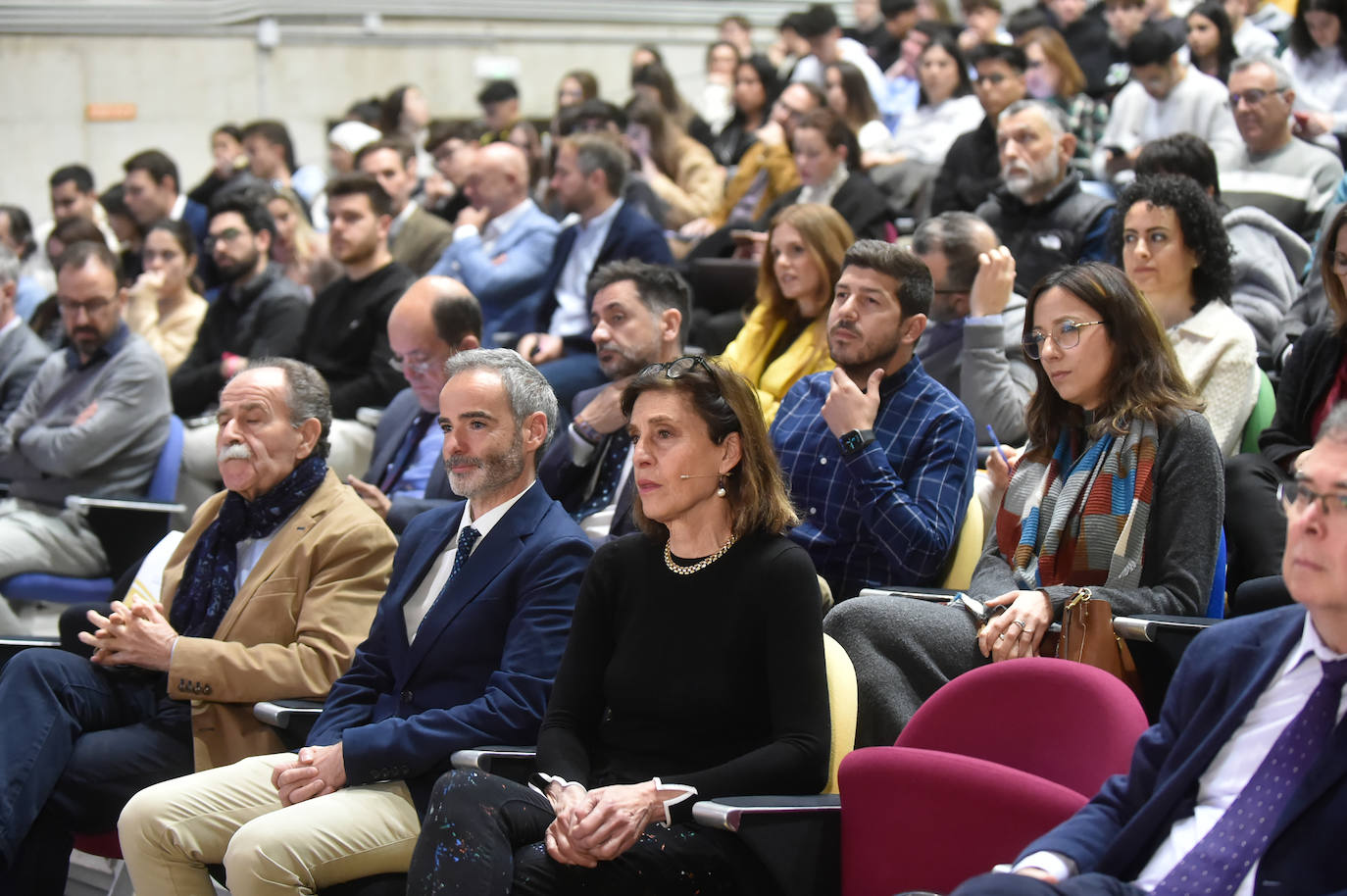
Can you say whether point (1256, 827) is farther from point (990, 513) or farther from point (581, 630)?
point (990, 513)

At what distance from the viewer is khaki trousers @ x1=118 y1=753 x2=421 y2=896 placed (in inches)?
102

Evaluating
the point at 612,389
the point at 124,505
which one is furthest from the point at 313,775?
the point at 124,505

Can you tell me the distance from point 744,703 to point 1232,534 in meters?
1.36

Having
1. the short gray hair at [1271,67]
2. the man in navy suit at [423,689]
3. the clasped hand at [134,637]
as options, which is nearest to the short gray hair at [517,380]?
the man in navy suit at [423,689]

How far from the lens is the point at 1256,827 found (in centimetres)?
178

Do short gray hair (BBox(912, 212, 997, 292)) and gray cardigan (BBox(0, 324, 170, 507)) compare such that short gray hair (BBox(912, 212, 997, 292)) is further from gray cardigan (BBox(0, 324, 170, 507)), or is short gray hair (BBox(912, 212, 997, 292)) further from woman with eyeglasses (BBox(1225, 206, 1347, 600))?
gray cardigan (BBox(0, 324, 170, 507))

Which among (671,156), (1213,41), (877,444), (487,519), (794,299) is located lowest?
(487,519)

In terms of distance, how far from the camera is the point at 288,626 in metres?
3.22

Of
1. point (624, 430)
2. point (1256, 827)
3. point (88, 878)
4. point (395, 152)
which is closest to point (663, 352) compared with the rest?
point (624, 430)

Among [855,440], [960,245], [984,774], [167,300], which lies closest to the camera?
[984,774]

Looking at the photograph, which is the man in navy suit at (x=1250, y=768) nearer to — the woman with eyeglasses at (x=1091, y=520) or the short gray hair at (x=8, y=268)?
the woman with eyeglasses at (x=1091, y=520)

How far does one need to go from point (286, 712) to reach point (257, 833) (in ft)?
1.22

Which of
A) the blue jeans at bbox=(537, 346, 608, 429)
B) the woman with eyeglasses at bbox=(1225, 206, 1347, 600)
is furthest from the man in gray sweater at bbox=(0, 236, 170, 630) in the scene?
the woman with eyeglasses at bbox=(1225, 206, 1347, 600)

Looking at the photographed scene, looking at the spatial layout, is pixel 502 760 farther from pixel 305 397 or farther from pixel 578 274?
pixel 578 274
